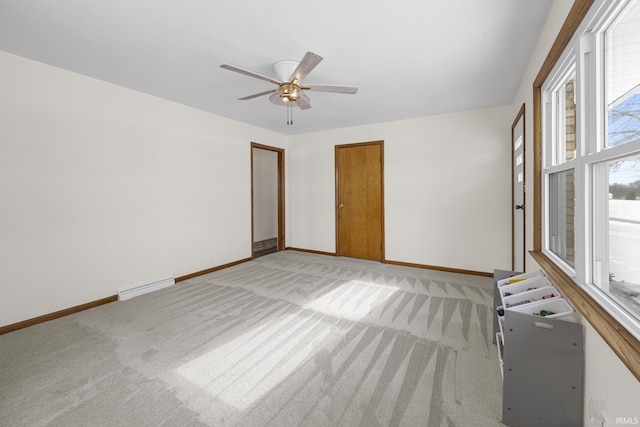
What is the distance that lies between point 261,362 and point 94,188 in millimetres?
2601

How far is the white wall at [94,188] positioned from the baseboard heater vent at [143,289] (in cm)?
9

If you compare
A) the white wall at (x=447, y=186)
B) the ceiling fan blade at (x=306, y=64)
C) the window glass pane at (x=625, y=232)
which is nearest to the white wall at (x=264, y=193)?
the white wall at (x=447, y=186)

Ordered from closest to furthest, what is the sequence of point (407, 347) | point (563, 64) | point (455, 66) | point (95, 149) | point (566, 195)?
point (563, 64) < point (566, 195) < point (407, 347) < point (455, 66) < point (95, 149)

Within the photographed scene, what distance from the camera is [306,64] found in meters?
2.02

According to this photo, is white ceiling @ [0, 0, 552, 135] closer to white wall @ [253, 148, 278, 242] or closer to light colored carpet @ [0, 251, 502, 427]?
light colored carpet @ [0, 251, 502, 427]

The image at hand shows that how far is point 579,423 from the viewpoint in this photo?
1.27 metres

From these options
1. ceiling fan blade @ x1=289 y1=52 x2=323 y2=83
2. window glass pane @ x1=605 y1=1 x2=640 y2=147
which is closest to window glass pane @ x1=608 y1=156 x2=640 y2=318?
window glass pane @ x1=605 y1=1 x2=640 y2=147

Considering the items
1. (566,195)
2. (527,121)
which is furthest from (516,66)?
(566,195)

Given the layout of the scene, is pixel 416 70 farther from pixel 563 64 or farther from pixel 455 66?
pixel 563 64

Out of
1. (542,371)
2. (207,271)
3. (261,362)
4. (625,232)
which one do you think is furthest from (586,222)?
(207,271)

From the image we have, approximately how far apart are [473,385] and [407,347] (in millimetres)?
493

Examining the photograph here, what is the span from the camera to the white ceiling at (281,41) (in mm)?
1778

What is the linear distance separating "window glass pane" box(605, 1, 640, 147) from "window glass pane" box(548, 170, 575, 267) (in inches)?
25.1

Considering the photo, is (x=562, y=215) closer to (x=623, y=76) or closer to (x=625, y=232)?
(x=625, y=232)
